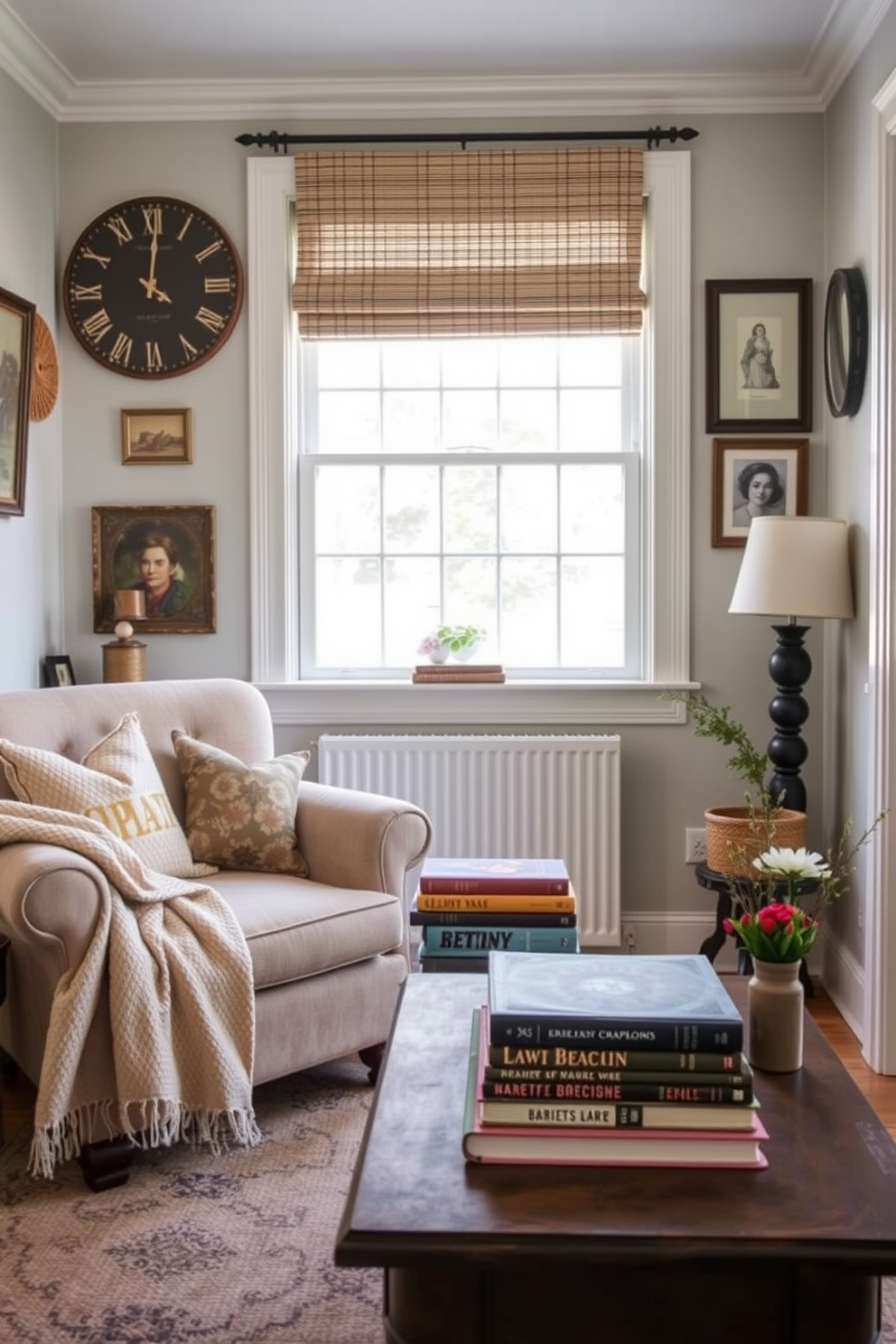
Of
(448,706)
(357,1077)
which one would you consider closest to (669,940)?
(448,706)

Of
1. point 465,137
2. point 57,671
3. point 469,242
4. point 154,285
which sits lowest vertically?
point 57,671

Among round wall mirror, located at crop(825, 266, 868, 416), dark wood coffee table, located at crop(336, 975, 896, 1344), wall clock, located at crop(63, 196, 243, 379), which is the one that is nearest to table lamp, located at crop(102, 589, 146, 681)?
wall clock, located at crop(63, 196, 243, 379)

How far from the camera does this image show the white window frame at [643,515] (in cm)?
377

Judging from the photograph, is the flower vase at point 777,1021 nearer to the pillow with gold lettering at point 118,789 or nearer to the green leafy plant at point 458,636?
the pillow with gold lettering at point 118,789

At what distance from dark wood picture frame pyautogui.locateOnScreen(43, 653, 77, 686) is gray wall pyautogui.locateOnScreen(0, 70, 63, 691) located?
0.03 m

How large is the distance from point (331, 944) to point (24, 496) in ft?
5.50

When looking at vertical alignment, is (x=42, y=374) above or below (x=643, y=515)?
above

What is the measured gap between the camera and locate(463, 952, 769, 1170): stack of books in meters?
1.43

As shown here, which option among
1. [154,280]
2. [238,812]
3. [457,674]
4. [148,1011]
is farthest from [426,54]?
[148,1011]

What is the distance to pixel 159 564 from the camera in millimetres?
3848

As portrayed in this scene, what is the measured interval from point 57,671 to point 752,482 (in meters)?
2.23

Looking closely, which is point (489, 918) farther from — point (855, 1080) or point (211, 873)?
point (855, 1080)

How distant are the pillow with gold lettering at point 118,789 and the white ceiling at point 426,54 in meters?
1.95

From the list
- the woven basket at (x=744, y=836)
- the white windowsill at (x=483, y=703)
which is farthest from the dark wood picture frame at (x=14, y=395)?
the woven basket at (x=744, y=836)
